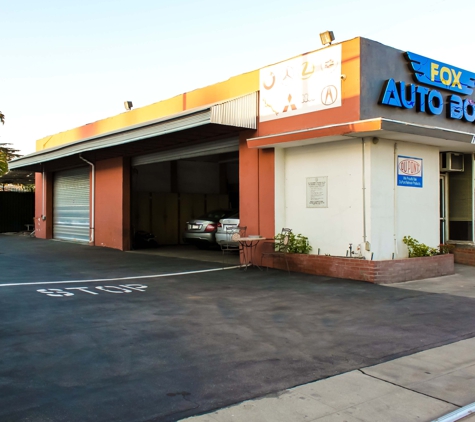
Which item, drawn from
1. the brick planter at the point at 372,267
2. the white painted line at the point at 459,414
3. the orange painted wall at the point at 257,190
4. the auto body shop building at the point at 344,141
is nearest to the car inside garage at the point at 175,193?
the auto body shop building at the point at 344,141

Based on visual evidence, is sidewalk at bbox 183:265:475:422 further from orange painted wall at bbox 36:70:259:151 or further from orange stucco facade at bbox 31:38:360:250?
orange painted wall at bbox 36:70:259:151

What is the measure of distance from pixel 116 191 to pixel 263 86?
772 centimetres

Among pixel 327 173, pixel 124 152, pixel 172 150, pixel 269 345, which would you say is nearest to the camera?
pixel 269 345

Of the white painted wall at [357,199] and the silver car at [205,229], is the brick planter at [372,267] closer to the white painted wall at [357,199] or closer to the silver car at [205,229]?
the white painted wall at [357,199]

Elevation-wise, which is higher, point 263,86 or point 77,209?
point 263,86

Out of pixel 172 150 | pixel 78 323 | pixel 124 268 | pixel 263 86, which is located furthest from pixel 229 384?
pixel 172 150

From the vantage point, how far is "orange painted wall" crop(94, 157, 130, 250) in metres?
17.6

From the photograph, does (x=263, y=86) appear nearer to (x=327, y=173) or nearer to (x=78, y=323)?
(x=327, y=173)

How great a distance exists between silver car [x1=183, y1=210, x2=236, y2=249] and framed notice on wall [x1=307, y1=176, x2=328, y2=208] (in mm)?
5015

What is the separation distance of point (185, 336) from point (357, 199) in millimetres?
5867

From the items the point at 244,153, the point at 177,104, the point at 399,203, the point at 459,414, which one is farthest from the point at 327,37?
the point at 459,414

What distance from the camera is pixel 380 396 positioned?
13.9 feet

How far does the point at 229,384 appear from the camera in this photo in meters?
4.44

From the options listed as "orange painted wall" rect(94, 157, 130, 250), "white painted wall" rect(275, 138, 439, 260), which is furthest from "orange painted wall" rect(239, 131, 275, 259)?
"orange painted wall" rect(94, 157, 130, 250)
